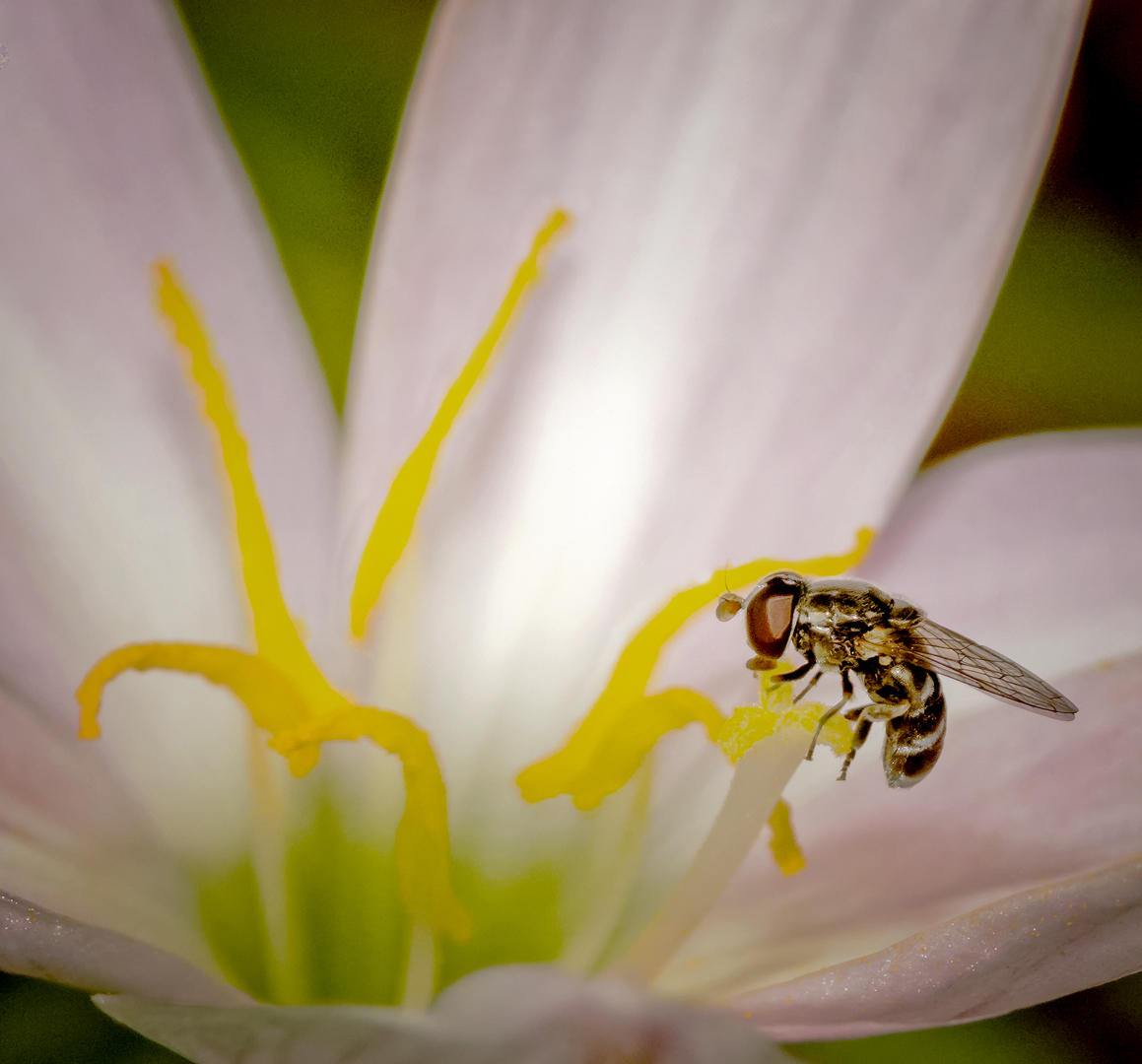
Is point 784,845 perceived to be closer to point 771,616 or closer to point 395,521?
point 771,616

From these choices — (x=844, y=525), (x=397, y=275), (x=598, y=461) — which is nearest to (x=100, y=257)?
(x=397, y=275)

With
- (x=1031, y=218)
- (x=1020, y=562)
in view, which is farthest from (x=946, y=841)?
(x=1031, y=218)

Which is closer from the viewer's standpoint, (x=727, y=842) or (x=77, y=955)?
(x=77, y=955)

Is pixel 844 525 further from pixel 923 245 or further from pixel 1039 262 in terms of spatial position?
pixel 1039 262

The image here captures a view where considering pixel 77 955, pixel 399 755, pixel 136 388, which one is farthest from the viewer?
pixel 136 388

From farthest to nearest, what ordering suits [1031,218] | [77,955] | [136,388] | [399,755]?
[1031,218] < [136,388] < [399,755] < [77,955]

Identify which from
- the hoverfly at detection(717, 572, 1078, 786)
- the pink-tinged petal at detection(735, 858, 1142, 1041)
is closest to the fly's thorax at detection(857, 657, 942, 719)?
the hoverfly at detection(717, 572, 1078, 786)

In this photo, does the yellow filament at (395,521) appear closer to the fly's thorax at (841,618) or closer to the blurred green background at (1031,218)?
the fly's thorax at (841,618)
